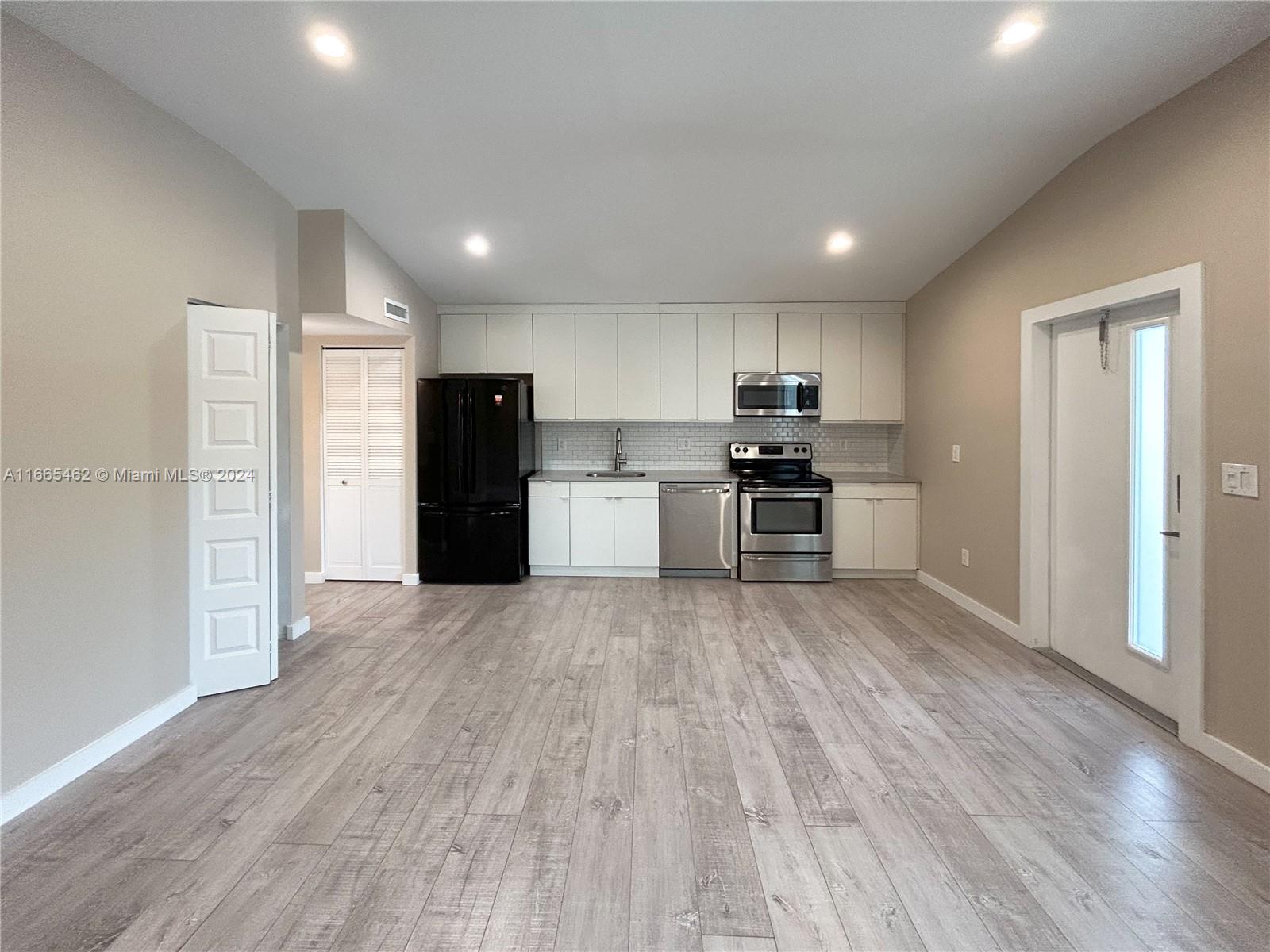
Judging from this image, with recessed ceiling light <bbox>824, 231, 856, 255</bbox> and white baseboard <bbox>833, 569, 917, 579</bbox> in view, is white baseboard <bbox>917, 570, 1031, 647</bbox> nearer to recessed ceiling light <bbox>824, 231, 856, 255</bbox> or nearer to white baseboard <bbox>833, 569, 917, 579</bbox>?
white baseboard <bbox>833, 569, 917, 579</bbox>

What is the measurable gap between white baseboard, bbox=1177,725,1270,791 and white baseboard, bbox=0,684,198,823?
14.0 ft

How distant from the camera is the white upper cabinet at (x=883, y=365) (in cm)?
622

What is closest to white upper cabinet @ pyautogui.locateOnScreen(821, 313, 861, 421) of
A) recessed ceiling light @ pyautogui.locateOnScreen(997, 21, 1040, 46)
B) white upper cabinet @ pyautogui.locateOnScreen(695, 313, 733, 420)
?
white upper cabinet @ pyautogui.locateOnScreen(695, 313, 733, 420)

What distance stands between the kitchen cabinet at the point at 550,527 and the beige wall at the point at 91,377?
3.10 m

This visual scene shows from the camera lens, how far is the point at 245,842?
214 centimetres

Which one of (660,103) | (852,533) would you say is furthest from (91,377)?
(852,533)

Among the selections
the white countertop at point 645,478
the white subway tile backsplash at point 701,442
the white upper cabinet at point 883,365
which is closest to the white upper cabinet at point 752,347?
the white subway tile backsplash at point 701,442

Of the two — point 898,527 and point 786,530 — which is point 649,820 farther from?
point 898,527

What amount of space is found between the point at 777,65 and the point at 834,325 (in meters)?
3.56

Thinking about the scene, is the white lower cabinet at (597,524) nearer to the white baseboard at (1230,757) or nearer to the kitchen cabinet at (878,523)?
the kitchen cabinet at (878,523)

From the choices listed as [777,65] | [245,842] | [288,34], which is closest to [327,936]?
[245,842]

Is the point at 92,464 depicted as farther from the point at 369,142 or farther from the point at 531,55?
the point at 531,55

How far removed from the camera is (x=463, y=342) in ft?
20.8

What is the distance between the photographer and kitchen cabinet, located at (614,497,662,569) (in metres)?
6.04
